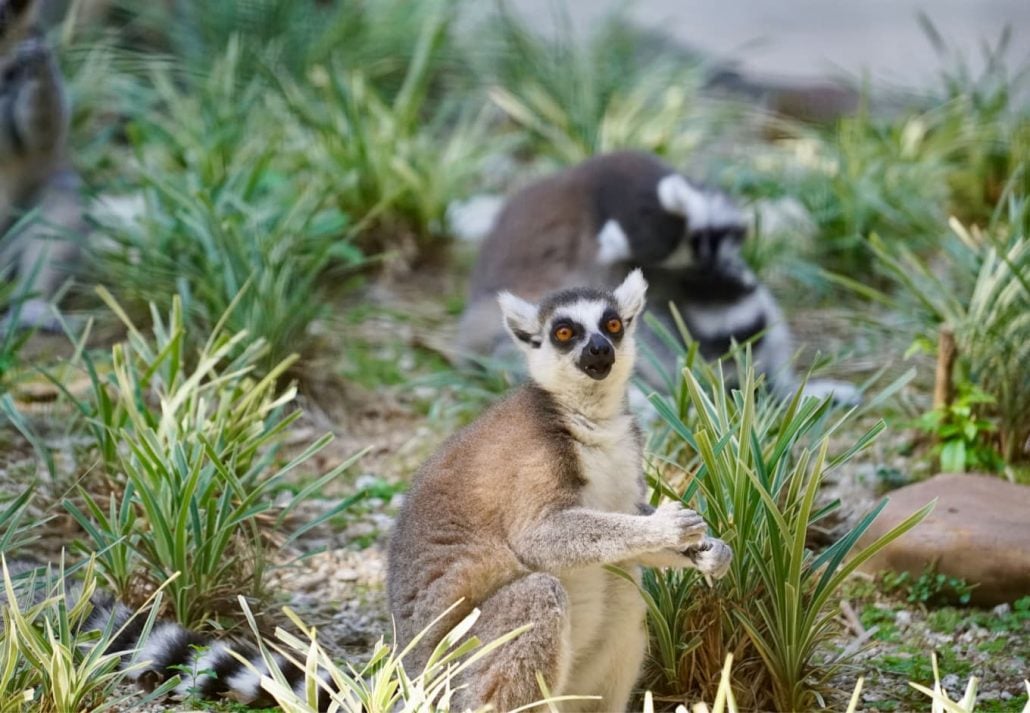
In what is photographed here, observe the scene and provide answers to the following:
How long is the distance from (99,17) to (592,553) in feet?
25.0

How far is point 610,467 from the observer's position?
3.42 meters

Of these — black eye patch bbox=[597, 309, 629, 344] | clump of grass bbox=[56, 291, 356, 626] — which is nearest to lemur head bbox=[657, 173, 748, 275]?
clump of grass bbox=[56, 291, 356, 626]

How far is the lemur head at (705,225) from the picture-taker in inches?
237

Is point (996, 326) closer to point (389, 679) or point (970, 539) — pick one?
point (970, 539)

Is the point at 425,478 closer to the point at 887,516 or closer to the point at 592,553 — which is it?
the point at 592,553

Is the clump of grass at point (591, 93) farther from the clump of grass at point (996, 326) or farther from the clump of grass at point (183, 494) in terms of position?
the clump of grass at point (183, 494)

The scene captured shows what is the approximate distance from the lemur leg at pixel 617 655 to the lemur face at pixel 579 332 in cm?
54

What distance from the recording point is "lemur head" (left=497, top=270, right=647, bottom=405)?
11.1ft

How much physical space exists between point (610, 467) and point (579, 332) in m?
0.36

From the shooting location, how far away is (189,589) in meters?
3.84

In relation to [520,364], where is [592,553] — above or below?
→ above

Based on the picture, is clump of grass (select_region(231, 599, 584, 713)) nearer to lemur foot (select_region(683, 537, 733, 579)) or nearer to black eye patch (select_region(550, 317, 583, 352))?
lemur foot (select_region(683, 537, 733, 579))

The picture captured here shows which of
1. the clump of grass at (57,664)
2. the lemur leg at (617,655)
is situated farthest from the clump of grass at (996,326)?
the clump of grass at (57,664)

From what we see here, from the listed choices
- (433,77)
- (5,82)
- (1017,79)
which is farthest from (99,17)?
(1017,79)
